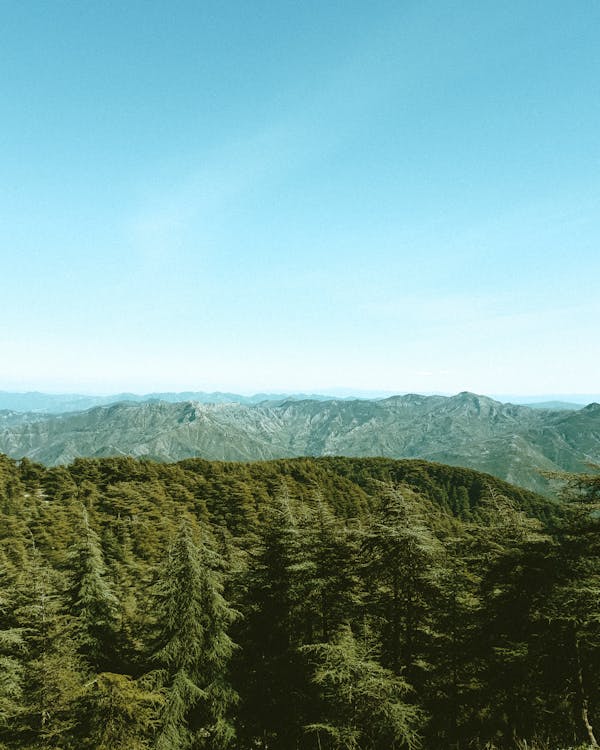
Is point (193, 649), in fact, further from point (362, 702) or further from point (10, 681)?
point (362, 702)

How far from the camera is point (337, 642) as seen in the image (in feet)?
53.8

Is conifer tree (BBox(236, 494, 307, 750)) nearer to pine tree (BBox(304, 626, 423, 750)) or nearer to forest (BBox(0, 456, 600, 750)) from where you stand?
forest (BBox(0, 456, 600, 750))

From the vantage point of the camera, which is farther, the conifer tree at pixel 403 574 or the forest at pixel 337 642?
the conifer tree at pixel 403 574

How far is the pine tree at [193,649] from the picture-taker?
51.3 ft

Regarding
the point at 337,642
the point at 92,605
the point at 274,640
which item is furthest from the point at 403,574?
the point at 92,605

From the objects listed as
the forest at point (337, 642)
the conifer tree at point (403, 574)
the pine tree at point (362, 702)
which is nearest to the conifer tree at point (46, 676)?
the forest at point (337, 642)

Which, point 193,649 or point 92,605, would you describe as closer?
point 193,649

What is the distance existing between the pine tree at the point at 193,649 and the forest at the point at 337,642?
0.21 ft

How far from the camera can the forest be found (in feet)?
41.1

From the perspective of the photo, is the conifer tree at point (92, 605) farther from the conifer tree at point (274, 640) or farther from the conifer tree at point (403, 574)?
the conifer tree at point (403, 574)

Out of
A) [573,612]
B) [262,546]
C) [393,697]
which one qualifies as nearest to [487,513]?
[573,612]

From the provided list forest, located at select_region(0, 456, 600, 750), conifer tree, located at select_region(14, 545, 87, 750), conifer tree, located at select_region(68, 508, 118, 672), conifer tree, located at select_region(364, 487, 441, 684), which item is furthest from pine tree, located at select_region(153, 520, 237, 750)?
conifer tree, located at select_region(364, 487, 441, 684)

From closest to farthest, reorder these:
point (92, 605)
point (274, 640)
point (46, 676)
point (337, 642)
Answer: point (46, 676) → point (337, 642) → point (274, 640) → point (92, 605)

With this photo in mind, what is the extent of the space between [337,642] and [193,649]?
574cm
